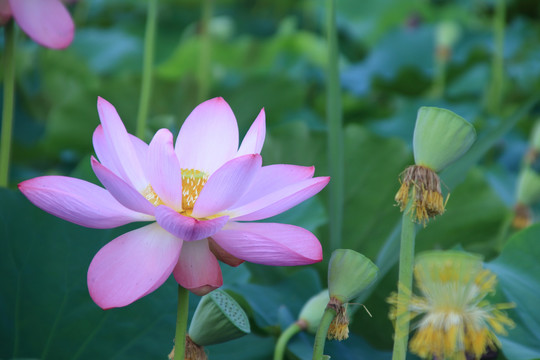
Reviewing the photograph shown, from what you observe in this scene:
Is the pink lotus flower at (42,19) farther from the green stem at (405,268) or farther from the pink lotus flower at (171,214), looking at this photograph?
the green stem at (405,268)

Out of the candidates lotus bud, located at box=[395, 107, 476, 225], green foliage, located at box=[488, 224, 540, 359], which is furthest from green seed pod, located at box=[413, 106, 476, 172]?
green foliage, located at box=[488, 224, 540, 359]

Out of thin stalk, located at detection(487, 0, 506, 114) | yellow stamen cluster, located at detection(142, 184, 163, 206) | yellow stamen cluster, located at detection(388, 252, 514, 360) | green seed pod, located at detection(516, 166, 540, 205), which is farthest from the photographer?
thin stalk, located at detection(487, 0, 506, 114)

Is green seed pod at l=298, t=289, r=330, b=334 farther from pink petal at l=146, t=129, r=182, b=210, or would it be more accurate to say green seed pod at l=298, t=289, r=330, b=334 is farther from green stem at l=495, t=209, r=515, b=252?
green stem at l=495, t=209, r=515, b=252

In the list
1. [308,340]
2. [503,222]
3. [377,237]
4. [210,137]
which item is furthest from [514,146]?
[210,137]

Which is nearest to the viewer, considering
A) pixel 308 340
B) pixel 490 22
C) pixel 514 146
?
pixel 308 340

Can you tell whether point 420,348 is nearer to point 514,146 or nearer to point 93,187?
point 93,187

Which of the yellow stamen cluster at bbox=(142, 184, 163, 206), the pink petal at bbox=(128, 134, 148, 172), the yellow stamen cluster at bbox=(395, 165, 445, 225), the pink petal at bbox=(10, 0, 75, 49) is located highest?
the pink petal at bbox=(10, 0, 75, 49)
